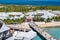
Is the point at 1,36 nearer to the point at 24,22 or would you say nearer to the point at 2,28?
the point at 2,28

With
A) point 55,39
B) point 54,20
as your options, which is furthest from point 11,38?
point 54,20

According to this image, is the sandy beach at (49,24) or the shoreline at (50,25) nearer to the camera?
the shoreline at (50,25)

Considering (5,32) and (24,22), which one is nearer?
(5,32)

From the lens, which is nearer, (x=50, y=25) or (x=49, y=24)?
(x=50, y=25)

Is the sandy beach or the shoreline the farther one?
the sandy beach

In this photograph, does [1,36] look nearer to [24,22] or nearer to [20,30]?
[20,30]

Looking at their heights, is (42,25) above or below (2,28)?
below

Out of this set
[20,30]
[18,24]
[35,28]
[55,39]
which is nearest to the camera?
[55,39]

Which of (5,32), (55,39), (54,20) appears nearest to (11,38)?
(5,32)

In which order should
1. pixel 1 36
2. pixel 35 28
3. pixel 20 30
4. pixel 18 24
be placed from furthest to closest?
pixel 18 24
pixel 35 28
pixel 20 30
pixel 1 36
